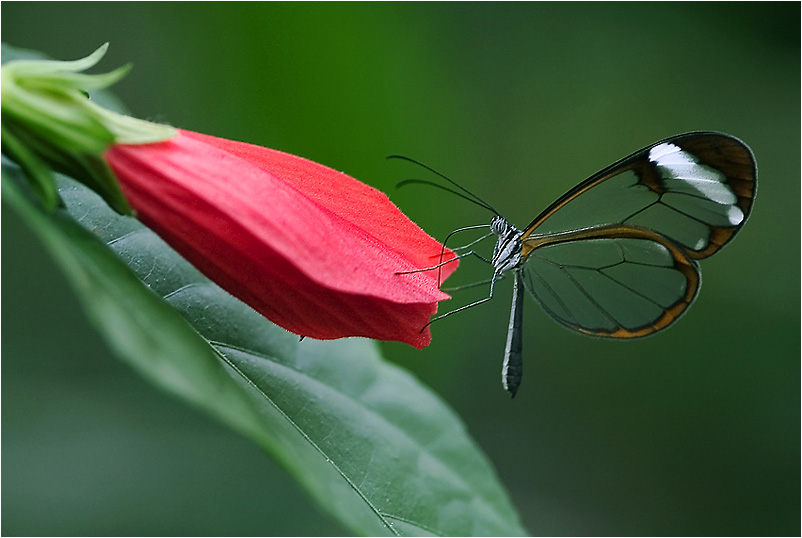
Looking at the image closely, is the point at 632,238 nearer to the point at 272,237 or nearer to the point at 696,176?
the point at 696,176

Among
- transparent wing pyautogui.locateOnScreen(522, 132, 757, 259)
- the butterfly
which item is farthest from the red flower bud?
transparent wing pyautogui.locateOnScreen(522, 132, 757, 259)

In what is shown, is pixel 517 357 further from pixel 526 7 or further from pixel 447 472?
pixel 526 7

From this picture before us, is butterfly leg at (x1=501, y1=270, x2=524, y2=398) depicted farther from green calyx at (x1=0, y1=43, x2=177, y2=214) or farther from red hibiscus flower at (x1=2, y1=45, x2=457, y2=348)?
green calyx at (x1=0, y1=43, x2=177, y2=214)

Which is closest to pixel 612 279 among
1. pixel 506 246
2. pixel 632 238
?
pixel 632 238

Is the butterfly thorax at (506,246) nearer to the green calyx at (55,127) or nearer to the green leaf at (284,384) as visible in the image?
the green leaf at (284,384)

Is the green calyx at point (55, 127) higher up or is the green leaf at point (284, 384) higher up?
the green calyx at point (55, 127)

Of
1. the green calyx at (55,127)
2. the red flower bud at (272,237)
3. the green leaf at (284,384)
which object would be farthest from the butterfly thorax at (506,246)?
the green calyx at (55,127)

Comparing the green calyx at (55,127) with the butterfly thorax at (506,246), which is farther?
the butterfly thorax at (506,246)

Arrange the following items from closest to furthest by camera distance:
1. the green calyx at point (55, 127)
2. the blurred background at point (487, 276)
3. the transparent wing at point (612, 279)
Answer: the green calyx at point (55, 127) < the transparent wing at point (612, 279) < the blurred background at point (487, 276)
